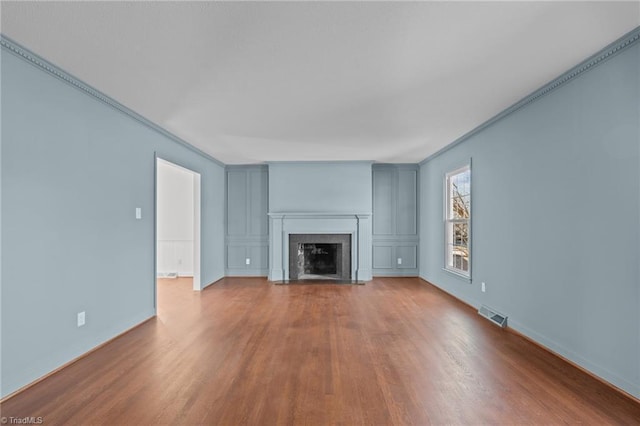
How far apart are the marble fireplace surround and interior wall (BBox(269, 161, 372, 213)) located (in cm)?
17

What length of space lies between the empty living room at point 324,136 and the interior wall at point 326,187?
1.92 metres

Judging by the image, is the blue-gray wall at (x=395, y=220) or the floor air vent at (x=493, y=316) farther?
the blue-gray wall at (x=395, y=220)

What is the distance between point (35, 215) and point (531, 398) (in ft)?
12.4

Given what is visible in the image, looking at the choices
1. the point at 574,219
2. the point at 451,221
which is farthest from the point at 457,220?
the point at 574,219

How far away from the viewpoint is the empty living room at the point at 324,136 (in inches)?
76.8

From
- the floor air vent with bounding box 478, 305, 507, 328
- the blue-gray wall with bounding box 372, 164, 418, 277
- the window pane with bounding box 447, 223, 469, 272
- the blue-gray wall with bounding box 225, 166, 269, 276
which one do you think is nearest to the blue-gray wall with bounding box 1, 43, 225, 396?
the blue-gray wall with bounding box 225, 166, 269, 276

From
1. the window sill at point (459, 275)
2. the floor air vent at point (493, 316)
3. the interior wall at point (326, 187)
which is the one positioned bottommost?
the floor air vent at point (493, 316)

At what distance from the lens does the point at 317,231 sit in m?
6.27

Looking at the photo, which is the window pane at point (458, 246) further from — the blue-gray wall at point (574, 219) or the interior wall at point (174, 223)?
the interior wall at point (174, 223)

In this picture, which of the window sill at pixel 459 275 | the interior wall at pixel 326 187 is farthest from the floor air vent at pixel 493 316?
the interior wall at pixel 326 187

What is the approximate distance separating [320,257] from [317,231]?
0.63 metres

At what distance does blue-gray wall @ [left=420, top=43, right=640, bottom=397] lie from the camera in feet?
7.07

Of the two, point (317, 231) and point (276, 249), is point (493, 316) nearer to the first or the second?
point (317, 231)

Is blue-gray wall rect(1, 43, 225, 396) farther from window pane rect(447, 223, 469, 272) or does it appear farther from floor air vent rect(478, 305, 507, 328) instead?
window pane rect(447, 223, 469, 272)
